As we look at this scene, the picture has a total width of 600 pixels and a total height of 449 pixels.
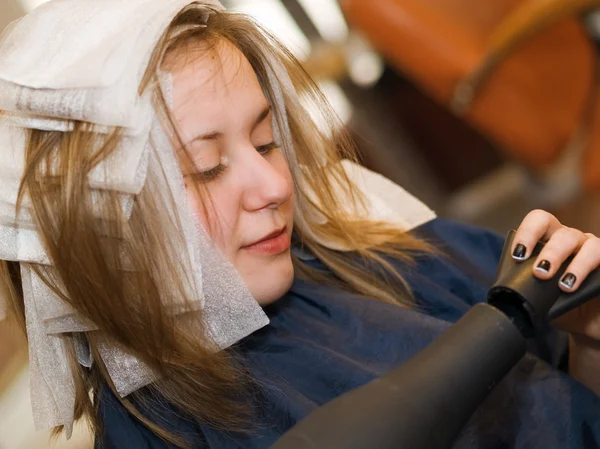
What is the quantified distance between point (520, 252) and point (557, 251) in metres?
0.03

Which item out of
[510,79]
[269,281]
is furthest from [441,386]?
[510,79]

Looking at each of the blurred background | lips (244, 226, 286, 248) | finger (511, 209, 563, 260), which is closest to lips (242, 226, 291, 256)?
lips (244, 226, 286, 248)

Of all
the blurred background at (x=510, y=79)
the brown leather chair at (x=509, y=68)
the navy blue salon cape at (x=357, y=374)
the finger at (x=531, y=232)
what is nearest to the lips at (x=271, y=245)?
the navy blue salon cape at (x=357, y=374)

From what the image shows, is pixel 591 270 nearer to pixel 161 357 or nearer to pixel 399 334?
pixel 399 334

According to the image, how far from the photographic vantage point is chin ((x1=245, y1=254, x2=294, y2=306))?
0.84 meters

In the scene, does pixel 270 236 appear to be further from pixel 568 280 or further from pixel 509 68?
pixel 509 68

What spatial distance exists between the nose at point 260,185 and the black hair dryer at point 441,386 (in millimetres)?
233

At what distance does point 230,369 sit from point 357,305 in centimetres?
18

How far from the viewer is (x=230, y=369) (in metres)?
0.82

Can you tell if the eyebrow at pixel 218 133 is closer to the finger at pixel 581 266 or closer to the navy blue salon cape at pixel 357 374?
the navy blue salon cape at pixel 357 374

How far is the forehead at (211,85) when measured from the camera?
0.78 m

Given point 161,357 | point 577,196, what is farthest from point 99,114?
point 577,196

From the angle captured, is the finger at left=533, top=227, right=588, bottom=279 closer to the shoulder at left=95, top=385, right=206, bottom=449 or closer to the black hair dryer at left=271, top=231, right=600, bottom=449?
the black hair dryer at left=271, top=231, right=600, bottom=449

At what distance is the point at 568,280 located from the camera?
72 centimetres
